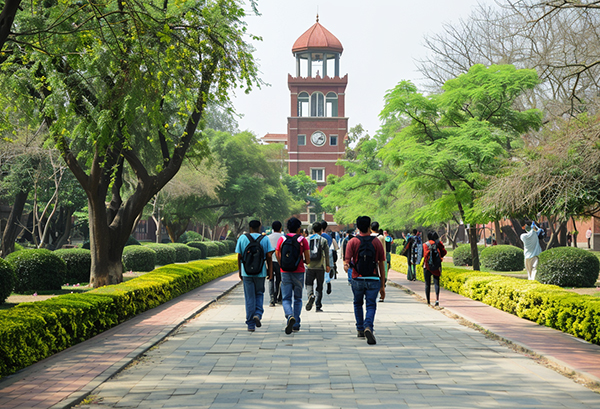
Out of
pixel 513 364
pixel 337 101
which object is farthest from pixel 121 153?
pixel 337 101

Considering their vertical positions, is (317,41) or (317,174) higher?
(317,41)

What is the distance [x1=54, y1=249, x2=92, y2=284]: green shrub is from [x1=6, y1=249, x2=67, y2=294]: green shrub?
7.88 feet

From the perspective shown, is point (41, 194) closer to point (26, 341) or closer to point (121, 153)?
point (121, 153)

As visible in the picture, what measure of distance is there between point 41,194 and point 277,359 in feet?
86.5

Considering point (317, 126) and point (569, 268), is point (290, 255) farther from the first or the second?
point (317, 126)

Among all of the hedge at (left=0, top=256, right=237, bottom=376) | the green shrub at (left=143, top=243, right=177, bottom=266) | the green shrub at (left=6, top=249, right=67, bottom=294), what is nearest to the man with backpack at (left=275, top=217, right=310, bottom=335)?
the hedge at (left=0, top=256, right=237, bottom=376)

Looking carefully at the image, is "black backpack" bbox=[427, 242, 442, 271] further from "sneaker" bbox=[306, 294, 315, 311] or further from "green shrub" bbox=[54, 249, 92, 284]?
"green shrub" bbox=[54, 249, 92, 284]

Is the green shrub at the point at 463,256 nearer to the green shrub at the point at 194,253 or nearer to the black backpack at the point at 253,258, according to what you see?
the green shrub at the point at 194,253

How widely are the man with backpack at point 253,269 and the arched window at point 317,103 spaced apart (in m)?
74.6

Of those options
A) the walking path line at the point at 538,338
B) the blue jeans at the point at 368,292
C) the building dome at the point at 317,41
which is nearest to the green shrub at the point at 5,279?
the blue jeans at the point at 368,292

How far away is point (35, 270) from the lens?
15.9 metres

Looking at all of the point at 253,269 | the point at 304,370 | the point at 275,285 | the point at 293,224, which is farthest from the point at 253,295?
the point at 275,285

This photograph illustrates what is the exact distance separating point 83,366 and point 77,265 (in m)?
12.5

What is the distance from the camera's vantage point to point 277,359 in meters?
7.59
